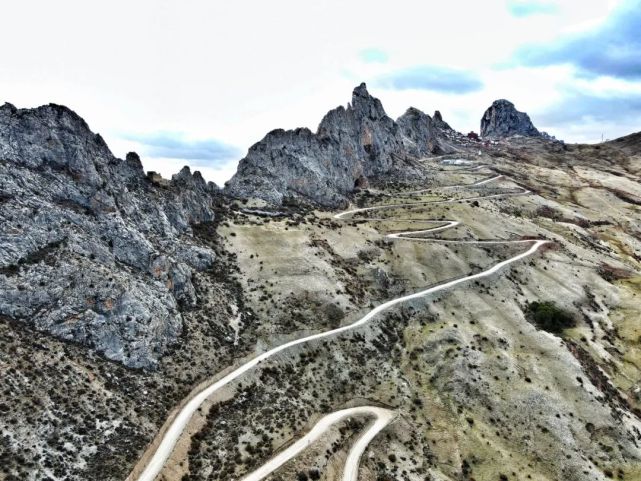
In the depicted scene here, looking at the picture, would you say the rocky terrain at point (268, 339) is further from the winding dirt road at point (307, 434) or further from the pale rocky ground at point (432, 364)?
the winding dirt road at point (307, 434)

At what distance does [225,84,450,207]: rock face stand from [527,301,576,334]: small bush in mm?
67745

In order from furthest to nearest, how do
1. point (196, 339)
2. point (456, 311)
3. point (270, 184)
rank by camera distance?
point (270, 184), point (456, 311), point (196, 339)

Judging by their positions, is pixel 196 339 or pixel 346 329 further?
pixel 346 329

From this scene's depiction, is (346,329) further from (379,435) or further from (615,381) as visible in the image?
(615,381)

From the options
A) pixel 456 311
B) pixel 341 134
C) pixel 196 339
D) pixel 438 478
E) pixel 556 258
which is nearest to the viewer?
pixel 438 478

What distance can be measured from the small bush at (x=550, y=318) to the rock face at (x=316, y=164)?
6774 cm

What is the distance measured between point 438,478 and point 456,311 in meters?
38.0

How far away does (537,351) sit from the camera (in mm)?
83625

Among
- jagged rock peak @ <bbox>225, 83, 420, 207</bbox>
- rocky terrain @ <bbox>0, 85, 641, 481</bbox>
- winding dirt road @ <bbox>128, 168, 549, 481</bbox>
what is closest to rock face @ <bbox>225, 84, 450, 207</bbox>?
jagged rock peak @ <bbox>225, 83, 420, 207</bbox>

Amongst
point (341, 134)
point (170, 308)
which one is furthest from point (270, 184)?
point (170, 308)

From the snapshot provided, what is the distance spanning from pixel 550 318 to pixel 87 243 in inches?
3150

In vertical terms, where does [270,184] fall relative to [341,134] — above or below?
below

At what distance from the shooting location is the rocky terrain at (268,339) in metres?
53.6

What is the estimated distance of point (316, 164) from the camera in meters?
159
